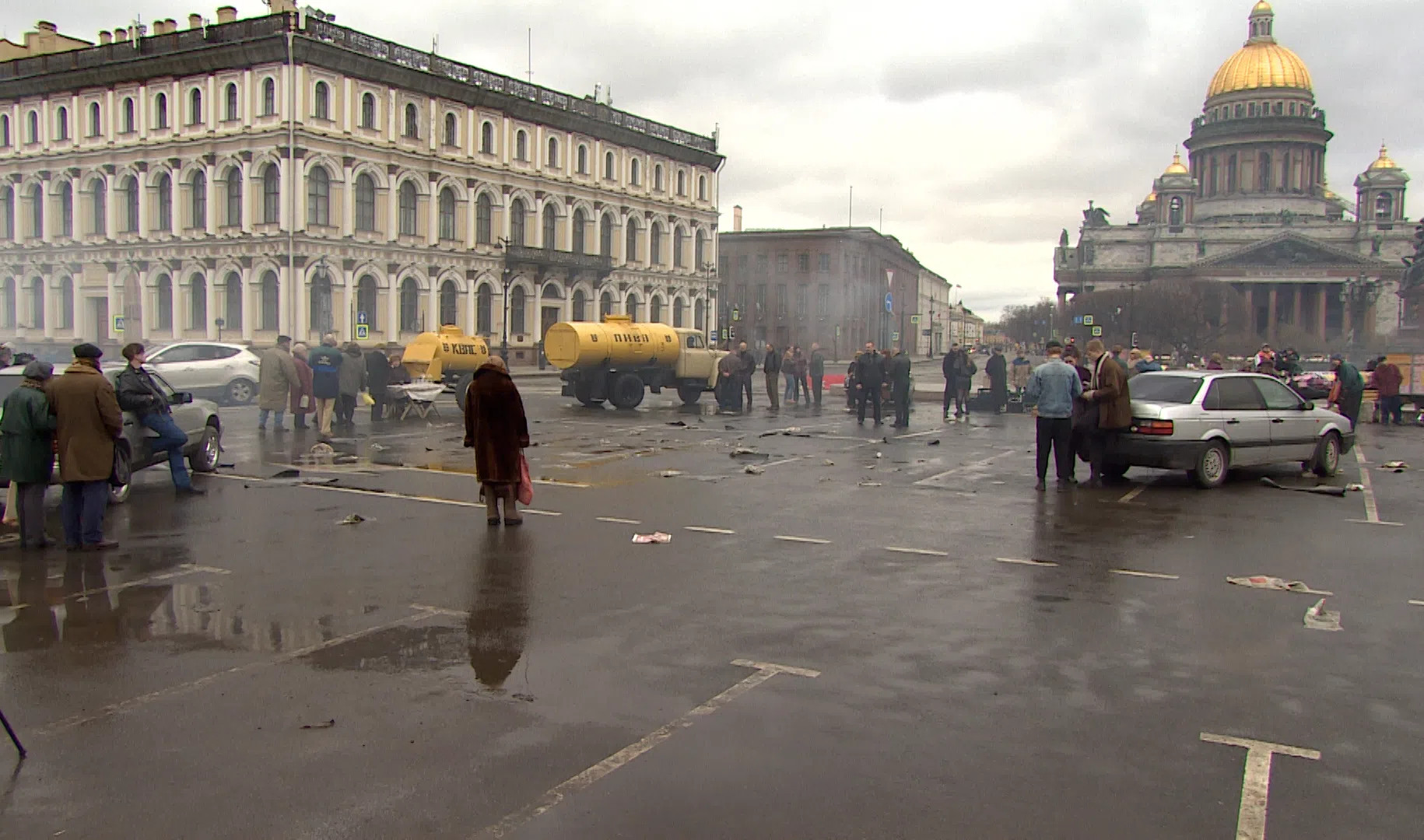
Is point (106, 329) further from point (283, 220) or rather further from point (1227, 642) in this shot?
point (1227, 642)

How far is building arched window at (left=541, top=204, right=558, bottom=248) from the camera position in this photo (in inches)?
2393

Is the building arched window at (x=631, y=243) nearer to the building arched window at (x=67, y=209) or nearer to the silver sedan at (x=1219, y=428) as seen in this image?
the building arched window at (x=67, y=209)

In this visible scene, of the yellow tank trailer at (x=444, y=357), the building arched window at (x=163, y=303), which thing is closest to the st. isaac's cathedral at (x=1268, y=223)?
the building arched window at (x=163, y=303)

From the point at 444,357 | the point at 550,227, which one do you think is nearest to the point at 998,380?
the point at 444,357

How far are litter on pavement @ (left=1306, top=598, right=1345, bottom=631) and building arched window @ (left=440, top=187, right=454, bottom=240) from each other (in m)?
51.6

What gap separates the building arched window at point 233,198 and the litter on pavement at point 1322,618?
1941 inches

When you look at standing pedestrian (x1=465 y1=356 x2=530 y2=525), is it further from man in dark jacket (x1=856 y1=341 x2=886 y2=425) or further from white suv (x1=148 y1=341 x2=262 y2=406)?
white suv (x1=148 y1=341 x2=262 y2=406)

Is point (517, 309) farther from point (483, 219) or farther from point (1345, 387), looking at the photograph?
point (1345, 387)

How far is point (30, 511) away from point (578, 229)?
5527 cm

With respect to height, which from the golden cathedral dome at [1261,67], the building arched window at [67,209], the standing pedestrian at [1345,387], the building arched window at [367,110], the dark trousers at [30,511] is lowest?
the dark trousers at [30,511]

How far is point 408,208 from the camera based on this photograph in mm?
53312

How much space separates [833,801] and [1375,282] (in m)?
113

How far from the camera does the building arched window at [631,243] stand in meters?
66.6

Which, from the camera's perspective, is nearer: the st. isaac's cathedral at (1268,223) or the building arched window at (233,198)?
the building arched window at (233,198)
